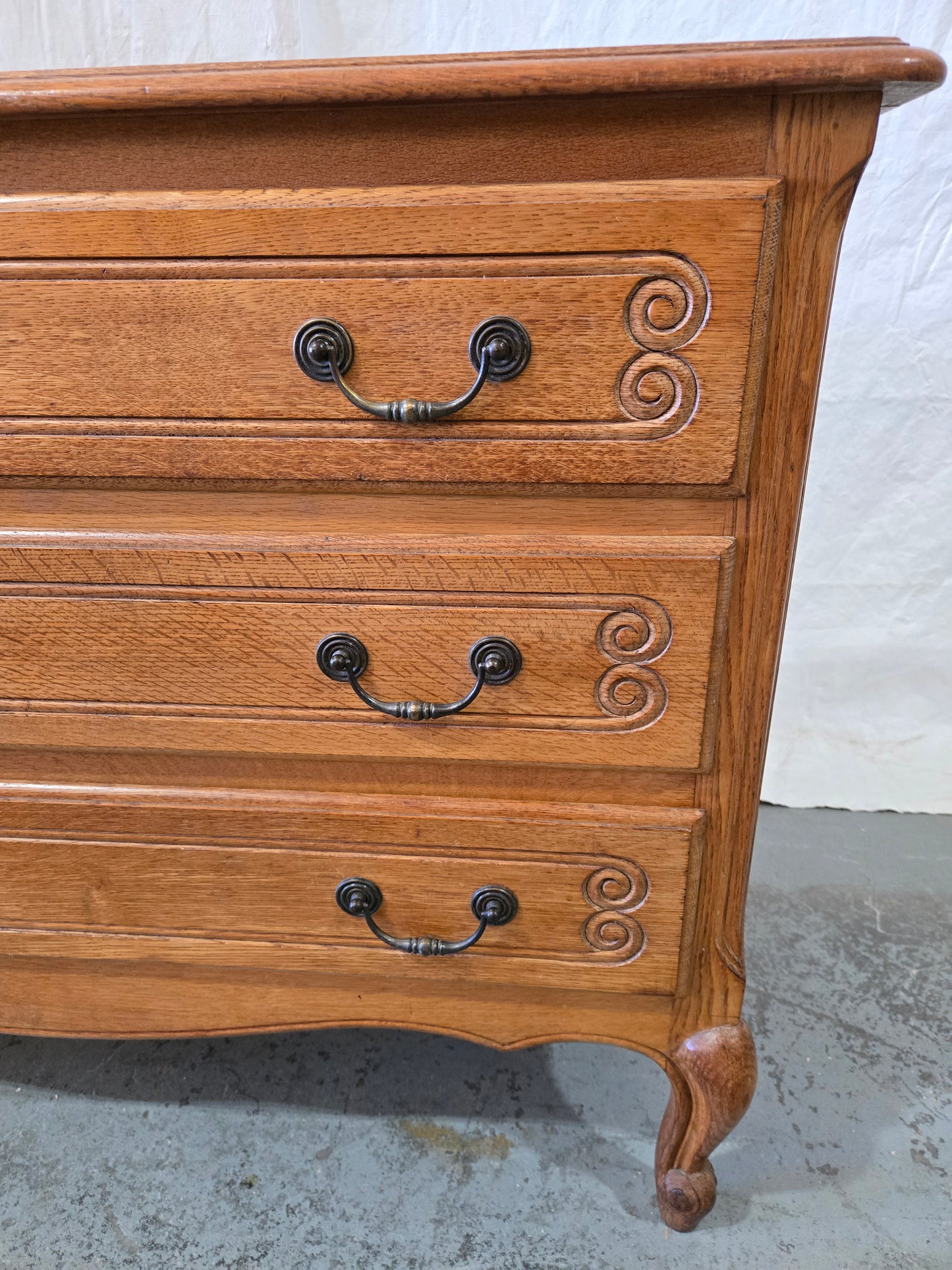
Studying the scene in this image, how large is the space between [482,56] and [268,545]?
1.09 feet

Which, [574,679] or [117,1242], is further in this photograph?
[117,1242]

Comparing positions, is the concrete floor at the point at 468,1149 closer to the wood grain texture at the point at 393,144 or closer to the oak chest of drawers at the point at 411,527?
the oak chest of drawers at the point at 411,527

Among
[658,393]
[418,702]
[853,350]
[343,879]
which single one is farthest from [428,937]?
[853,350]

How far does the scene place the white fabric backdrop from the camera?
3.74 feet

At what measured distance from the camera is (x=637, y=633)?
0.61m

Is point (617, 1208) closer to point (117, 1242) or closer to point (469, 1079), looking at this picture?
point (469, 1079)

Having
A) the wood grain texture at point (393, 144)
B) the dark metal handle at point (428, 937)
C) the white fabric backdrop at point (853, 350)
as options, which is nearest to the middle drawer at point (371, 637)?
the dark metal handle at point (428, 937)

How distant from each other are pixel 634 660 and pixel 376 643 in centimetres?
19

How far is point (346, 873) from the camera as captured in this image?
0.71 meters

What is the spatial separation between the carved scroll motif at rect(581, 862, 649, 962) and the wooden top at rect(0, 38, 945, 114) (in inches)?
20.9

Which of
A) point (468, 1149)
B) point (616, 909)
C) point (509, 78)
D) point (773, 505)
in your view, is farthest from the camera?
point (468, 1149)

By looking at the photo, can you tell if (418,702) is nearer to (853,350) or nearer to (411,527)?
(411,527)

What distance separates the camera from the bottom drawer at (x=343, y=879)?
0.68 metres

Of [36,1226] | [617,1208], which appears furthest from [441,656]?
[36,1226]
